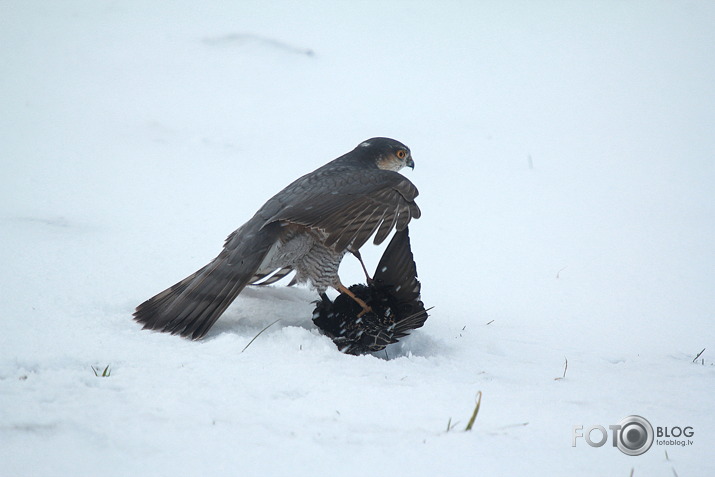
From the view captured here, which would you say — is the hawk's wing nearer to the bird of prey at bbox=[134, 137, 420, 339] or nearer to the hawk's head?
the bird of prey at bbox=[134, 137, 420, 339]

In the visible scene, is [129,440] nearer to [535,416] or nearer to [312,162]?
[535,416]

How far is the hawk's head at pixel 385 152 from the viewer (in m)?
4.19

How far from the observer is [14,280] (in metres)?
3.15

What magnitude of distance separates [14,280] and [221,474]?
7.06 feet


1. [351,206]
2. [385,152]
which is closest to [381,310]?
[351,206]

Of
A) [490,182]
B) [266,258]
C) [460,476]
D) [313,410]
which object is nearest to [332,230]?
[266,258]

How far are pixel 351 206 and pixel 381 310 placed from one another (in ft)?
1.86

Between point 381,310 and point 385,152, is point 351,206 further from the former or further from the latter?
point 385,152

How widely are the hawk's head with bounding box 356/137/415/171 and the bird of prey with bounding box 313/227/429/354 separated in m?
1.09

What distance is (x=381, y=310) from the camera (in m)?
3.05

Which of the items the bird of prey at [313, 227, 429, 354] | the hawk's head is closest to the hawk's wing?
the bird of prey at [313, 227, 429, 354]

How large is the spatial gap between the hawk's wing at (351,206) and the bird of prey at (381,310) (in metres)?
0.25

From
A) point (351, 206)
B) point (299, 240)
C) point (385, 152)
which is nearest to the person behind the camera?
point (351, 206)

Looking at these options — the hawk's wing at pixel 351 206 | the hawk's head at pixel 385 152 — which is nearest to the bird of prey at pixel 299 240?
the hawk's wing at pixel 351 206
